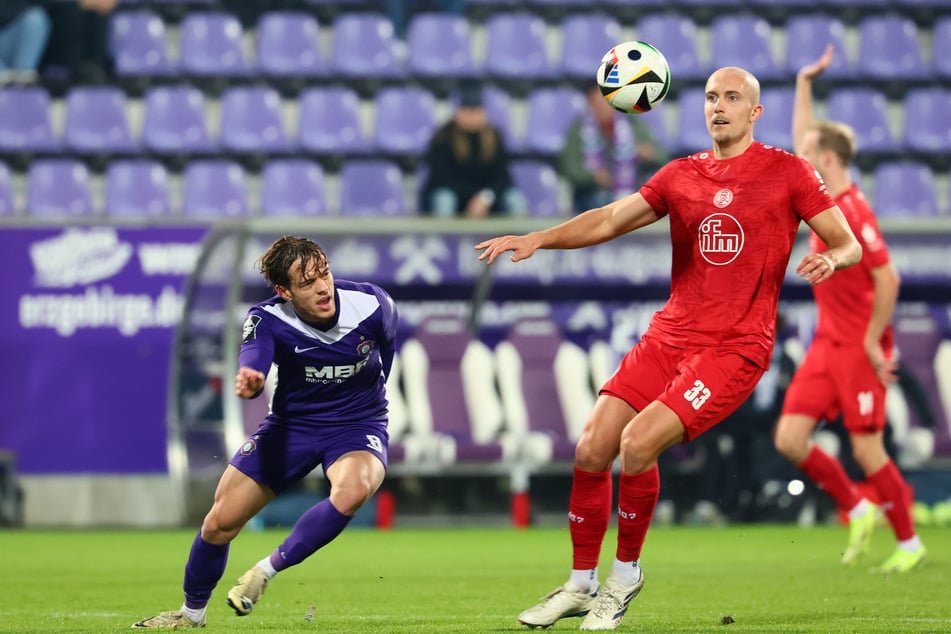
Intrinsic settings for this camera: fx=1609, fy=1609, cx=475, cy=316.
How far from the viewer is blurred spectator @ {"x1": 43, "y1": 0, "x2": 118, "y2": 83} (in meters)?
14.6

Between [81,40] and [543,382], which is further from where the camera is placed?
[81,40]

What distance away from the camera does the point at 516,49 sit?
15.6m

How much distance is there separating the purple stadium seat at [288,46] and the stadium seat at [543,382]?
141 inches

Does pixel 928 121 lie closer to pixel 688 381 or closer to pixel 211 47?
pixel 211 47

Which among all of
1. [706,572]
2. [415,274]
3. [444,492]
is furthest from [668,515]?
[706,572]

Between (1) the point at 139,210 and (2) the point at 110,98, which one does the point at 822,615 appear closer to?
(1) the point at 139,210

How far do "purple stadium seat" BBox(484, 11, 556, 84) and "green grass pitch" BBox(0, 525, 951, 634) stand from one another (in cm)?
493

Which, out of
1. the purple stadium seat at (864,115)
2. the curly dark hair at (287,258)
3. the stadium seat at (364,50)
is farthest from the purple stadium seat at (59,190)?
the curly dark hair at (287,258)

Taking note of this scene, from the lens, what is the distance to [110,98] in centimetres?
1488

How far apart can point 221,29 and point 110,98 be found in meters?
1.30

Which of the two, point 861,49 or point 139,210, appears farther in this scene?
point 861,49

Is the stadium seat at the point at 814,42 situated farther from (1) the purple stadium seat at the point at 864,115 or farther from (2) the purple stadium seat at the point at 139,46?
(2) the purple stadium seat at the point at 139,46

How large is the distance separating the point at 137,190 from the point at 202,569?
28.0 ft

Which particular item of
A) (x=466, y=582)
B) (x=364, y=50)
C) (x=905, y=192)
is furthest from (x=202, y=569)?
(x=905, y=192)
